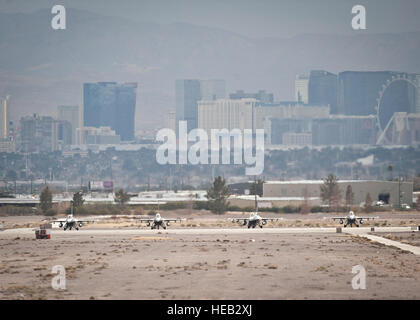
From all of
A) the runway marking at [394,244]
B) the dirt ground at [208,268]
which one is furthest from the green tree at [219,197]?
the dirt ground at [208,268]

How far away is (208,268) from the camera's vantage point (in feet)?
208

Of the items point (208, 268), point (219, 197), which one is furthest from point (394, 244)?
point (219, 197)

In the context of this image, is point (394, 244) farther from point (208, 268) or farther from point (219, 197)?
point (219, 197)

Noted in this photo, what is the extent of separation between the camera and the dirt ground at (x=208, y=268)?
49.5 metres

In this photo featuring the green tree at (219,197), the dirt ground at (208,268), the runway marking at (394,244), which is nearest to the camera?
the dirt ground at (208,268)

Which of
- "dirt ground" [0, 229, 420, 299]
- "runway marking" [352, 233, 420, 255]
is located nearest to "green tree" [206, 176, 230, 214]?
"runway marking" [352, 233, 420, 255]

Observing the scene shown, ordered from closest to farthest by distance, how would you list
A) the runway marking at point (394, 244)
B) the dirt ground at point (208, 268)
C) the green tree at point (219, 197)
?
the dirt ground at point (208, 268)
the runway marking at point (394, 244)
the green tree at point (219, 197)

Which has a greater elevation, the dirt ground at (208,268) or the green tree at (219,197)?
the green tree at (219,197)

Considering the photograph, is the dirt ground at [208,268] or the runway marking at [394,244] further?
the runway marking at [394,244]

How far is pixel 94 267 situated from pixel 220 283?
15.2 m

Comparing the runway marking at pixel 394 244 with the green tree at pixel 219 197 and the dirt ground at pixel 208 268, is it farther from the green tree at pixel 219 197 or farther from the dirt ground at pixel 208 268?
the green tree at pixel 219 197

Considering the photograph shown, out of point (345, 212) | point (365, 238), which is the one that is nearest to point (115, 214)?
point (345, 212)
